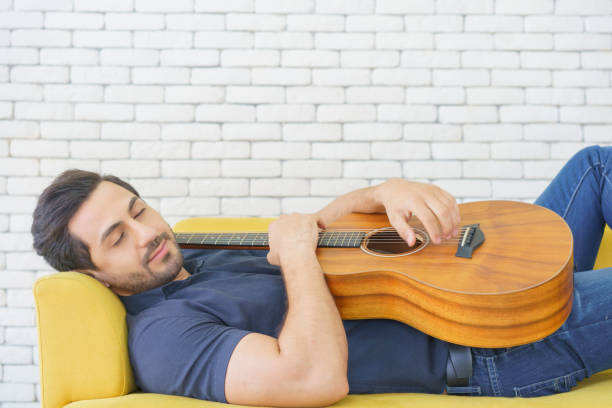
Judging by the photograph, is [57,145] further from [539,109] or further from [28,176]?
[539,109]

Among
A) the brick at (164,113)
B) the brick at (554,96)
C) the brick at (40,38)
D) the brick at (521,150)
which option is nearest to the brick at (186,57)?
the brick at (164,113)

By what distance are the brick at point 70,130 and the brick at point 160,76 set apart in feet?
1.06

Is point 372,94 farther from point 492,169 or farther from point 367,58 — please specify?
point 492,169

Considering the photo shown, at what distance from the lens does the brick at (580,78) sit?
7.15ft

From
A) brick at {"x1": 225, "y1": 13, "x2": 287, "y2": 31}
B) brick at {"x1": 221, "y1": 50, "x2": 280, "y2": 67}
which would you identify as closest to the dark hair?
brick at {"x1": 221, "y1": 50, "x2": 280, "y2": 67}

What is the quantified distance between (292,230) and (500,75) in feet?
5.14

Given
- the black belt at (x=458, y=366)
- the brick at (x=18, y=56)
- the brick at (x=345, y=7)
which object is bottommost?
the black belt at (x=458, y=366)

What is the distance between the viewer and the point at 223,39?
2133 mm

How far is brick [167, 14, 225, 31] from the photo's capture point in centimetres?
212

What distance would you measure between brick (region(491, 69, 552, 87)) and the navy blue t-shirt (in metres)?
1.57

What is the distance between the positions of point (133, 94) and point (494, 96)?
1.84 meters

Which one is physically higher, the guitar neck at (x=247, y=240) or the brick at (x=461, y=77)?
the brick at (x=461, y=77)

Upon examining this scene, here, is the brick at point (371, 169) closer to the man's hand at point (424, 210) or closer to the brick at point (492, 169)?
the brick at point (492, 169)

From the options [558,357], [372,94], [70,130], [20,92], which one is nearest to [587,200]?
[558,357]
